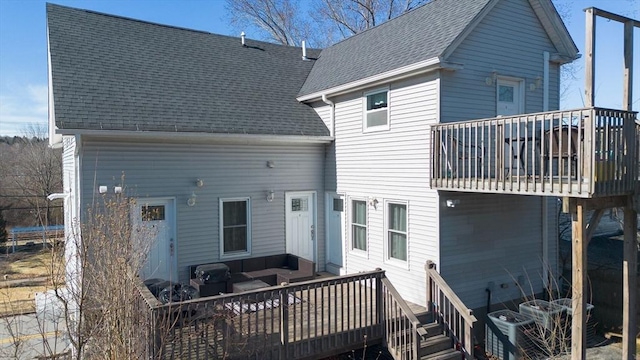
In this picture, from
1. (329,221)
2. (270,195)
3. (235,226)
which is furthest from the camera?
(329,221)

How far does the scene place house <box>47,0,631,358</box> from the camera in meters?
8.61

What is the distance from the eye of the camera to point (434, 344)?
25.6ft

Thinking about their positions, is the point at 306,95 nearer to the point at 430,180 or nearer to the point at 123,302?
the point at 430,180

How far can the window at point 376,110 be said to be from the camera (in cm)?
980

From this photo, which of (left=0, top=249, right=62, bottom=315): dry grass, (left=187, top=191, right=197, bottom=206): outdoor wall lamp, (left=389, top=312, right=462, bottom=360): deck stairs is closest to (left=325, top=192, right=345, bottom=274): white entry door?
(left=389, top=312, right=462, bottom=360): deck stairs

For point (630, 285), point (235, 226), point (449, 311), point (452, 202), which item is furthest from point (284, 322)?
point (630, 285)

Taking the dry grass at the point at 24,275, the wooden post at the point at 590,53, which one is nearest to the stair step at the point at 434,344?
the wooden post at the point at 590,53

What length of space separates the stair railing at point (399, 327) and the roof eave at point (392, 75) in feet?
13.5

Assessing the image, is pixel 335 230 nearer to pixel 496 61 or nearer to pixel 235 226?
pixel 235 226

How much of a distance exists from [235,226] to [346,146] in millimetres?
3460

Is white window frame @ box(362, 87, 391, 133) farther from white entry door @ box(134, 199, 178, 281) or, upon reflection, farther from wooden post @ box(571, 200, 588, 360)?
white entry door @ box(134, 199, 178, 281)

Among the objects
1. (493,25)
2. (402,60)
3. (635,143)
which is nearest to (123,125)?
(402,60)

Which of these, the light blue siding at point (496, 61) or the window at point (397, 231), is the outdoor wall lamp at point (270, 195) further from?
the light blue siding at point (496, 61)

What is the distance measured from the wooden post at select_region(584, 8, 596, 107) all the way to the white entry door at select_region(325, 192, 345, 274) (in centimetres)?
622
